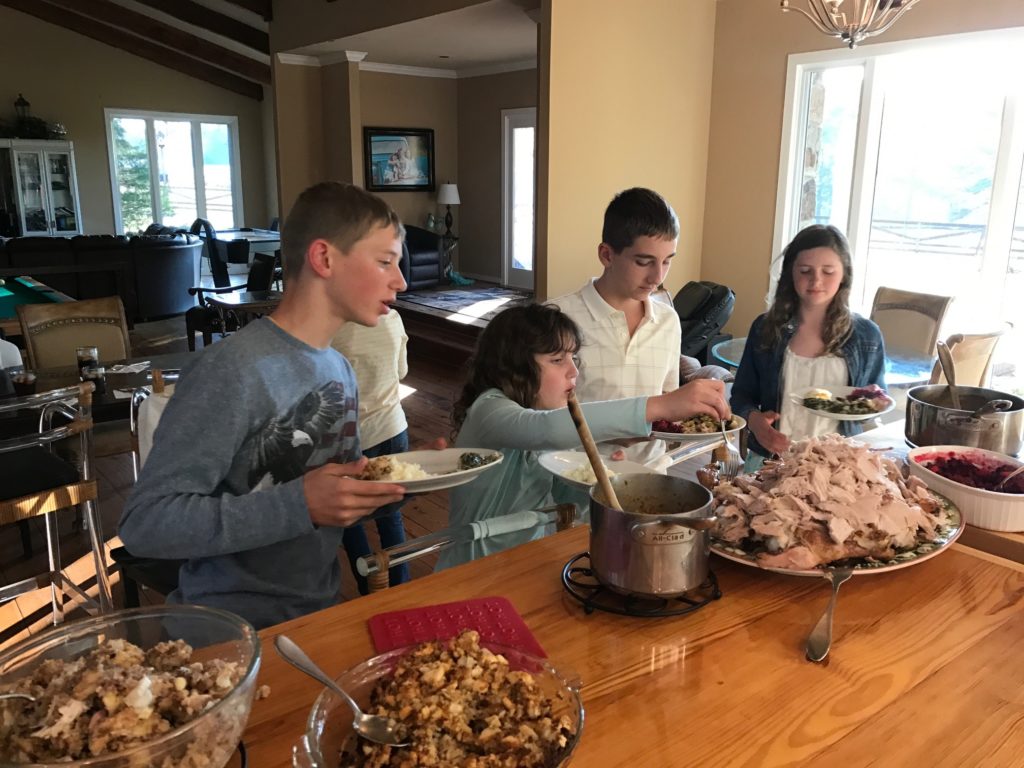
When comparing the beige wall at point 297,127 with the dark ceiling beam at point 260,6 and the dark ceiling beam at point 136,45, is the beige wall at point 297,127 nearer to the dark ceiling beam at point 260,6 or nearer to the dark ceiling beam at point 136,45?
the dark ceiling beam at point 260,6

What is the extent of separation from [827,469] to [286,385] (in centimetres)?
87

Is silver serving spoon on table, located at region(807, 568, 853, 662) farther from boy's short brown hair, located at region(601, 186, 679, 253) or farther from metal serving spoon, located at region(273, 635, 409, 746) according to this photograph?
boy's short brown hair, located at region(601, 186, 679, 253)

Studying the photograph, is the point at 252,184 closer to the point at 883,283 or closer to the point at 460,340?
the point at 460,340

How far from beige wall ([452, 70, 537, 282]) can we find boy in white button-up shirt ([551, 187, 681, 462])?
7.38m

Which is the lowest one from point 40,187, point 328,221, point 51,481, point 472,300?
point 472,300

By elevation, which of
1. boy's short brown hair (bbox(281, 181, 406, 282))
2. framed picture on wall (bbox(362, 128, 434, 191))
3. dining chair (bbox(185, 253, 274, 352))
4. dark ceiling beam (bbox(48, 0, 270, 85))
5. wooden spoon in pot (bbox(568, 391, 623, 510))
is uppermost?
dark ceiling beam (bbox(48, 0, 270, 85))

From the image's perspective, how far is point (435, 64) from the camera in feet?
29.7

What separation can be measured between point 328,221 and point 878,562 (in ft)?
3.31

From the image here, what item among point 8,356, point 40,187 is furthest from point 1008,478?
point 40,187

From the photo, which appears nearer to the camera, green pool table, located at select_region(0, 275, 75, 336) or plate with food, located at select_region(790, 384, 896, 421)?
plate with food, located at select_region(790, 384, 896, 421)

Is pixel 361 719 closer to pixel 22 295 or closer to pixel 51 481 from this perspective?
pixel 51 481

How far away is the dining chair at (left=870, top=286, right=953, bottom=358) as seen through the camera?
3701 millimetres

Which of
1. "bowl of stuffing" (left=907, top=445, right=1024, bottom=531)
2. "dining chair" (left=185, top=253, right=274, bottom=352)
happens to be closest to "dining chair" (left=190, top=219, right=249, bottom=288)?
"dining chair" (left=185, top=253, right=274, bottom=352)

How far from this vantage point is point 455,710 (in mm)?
711
